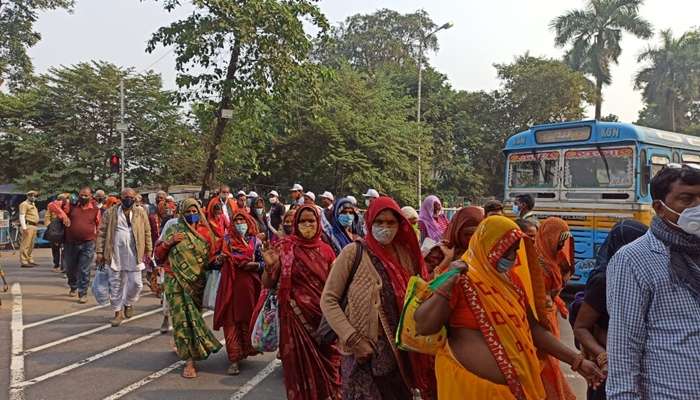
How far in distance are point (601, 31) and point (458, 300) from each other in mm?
36012

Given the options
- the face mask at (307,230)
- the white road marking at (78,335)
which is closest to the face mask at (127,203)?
the white road marking at (78,335)

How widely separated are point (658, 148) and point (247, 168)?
16950 millimetres

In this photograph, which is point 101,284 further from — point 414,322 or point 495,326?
point 495,326

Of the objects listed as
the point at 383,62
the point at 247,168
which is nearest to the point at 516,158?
the point at 247,168

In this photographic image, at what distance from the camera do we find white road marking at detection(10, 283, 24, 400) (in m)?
5.18

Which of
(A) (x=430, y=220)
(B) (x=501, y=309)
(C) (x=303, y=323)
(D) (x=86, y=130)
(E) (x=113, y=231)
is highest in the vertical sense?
(D) (x=86, y=130)

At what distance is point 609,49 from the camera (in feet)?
112

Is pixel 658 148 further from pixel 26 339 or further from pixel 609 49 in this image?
pixel 609 49

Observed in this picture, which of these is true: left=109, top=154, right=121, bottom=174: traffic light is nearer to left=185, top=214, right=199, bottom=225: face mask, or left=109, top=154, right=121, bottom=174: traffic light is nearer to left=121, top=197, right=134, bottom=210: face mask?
left=121, top=197, right=134, bottom=210: face mask

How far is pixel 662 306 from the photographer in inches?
77.3

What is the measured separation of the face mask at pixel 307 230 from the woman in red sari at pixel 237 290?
1.57 meters

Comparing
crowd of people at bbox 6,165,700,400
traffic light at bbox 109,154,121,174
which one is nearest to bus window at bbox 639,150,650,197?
crowd of people at bbox 6,165,700,400

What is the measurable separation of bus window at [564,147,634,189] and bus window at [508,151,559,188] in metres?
0.27

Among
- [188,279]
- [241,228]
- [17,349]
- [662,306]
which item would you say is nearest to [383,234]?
[662,306]
